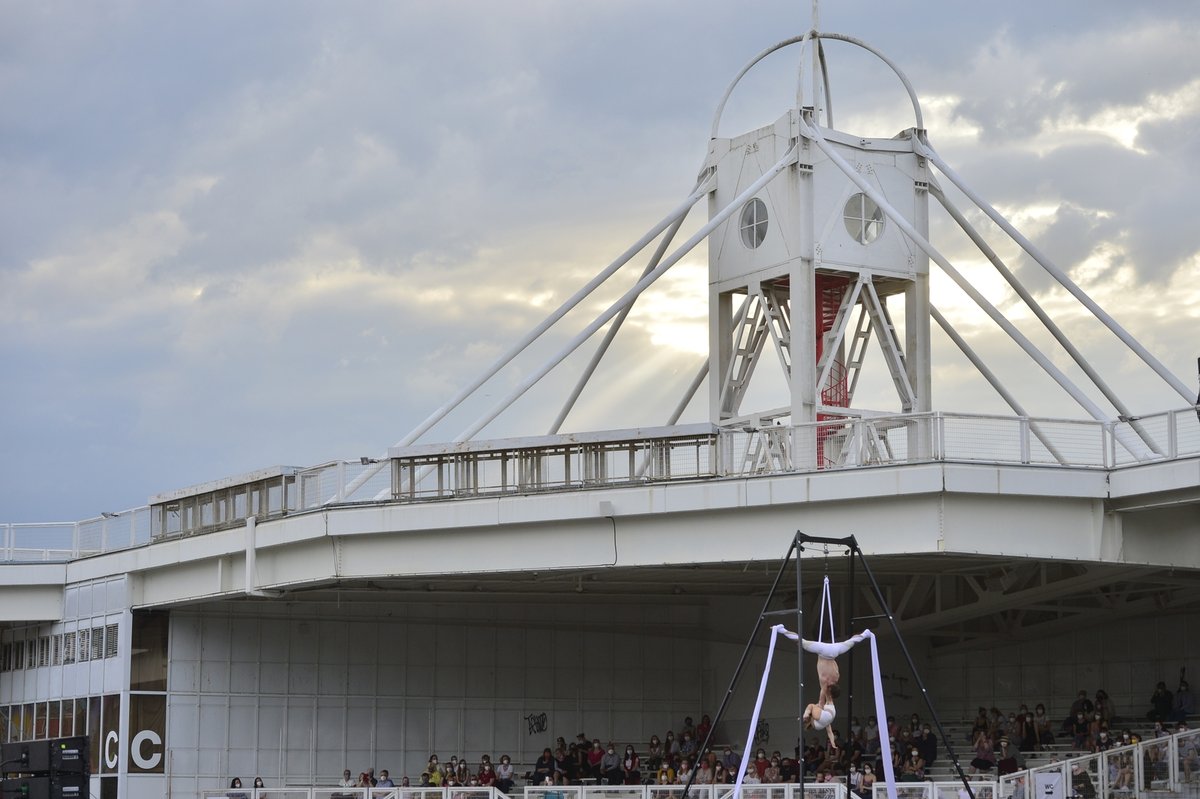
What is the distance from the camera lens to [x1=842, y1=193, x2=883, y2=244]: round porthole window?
41.9 metres

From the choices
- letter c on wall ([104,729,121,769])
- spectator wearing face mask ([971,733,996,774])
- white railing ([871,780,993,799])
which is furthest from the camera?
letter c on wall ([104,729,121,769])

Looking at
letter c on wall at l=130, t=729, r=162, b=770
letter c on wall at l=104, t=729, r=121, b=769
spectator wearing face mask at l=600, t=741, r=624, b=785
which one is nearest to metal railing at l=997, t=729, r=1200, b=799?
spectator wearing face mask at l=600, t=741, r=624, b=785

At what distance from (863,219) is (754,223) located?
2.61 metres

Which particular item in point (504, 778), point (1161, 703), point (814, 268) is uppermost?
point (814, 268)

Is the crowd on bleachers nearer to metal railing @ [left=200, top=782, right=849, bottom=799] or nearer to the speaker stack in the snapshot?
metal railing @ [left=200, top=782, right=849, bottom=799]

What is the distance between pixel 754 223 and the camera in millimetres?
42531

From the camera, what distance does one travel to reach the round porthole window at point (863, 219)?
138 ft

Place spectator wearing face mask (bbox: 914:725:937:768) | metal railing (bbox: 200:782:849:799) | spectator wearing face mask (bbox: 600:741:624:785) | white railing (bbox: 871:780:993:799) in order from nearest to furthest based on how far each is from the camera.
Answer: white railing (bbox: 871:780:993:799)
metal railing (bbox: 200:782:849:799)
spectator wearing face mask (bbox: 914:725:937:768)
spectator wearing face mask (bbox: 600:741:624:785)

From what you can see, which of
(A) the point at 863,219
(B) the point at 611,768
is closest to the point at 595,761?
(B) the point at 611,768

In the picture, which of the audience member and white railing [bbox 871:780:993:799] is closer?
white railing [bbox 871:780:993:799]

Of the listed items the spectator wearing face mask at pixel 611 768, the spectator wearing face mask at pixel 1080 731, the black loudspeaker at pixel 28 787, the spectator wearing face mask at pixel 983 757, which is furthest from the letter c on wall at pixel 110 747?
the spectator wearing face mask at pixel 1080 731

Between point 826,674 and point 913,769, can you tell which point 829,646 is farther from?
point 913,769

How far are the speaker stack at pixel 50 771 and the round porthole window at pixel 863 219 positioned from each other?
20.8 m

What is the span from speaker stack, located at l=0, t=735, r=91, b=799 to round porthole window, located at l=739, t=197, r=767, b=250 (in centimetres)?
1909
